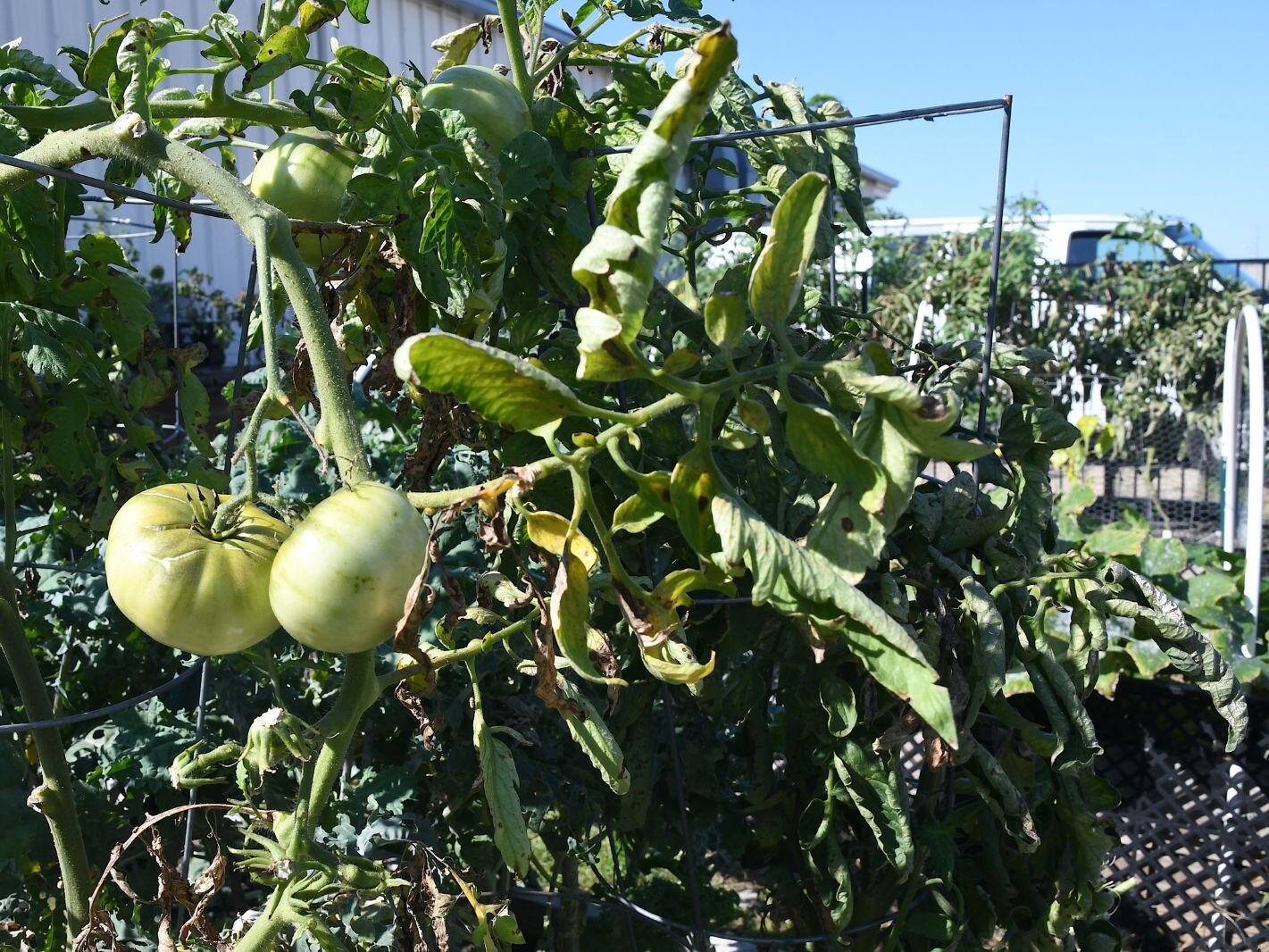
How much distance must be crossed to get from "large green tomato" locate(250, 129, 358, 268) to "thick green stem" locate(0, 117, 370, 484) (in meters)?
0.10

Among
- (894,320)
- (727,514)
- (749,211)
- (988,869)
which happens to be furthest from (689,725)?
(894,320)

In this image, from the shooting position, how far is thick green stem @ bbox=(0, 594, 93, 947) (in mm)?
1123

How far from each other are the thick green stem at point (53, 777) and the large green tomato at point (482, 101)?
25.9 inches

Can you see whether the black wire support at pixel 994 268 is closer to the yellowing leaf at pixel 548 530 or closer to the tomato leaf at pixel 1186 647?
the tomato leaf at pixel 1186 647

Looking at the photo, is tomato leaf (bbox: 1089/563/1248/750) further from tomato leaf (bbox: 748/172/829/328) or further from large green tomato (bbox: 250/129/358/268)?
large green tomato (bbox: 250/129/358/268)

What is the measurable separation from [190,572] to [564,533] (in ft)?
0.81

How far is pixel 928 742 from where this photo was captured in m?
1.12

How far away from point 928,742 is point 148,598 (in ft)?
2.43

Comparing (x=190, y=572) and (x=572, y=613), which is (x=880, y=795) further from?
(x=190, y=572)

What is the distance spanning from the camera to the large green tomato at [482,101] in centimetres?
95

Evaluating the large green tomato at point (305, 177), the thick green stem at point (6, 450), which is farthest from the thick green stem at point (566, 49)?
the thick green stem at point (6, 450)

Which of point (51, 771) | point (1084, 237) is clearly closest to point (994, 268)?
point (51, 771)

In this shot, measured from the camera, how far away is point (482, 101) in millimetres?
960

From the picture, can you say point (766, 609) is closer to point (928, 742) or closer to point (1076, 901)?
point (928, 742)
